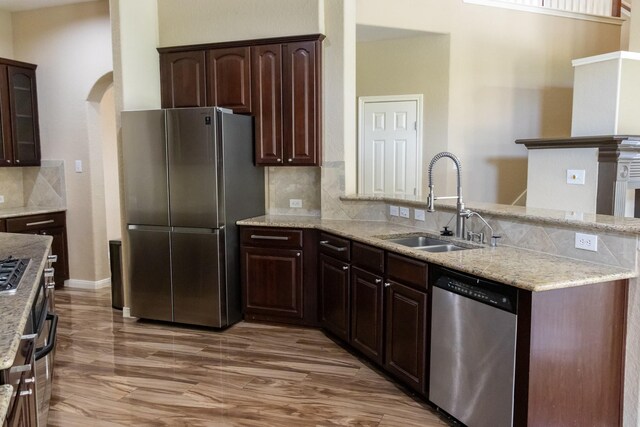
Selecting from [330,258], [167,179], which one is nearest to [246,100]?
[167,179]

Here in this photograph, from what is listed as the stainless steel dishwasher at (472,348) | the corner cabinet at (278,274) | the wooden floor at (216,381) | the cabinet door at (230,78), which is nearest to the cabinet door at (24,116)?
the wooden floor at (216,381)

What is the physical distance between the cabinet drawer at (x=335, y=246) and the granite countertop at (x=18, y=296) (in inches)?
73.2

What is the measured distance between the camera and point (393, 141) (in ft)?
21.0

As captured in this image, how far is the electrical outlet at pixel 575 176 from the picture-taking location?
5.10m

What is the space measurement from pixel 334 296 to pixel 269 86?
1873 millimetres

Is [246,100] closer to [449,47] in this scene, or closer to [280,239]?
[280,239]

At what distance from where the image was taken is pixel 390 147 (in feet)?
21.1

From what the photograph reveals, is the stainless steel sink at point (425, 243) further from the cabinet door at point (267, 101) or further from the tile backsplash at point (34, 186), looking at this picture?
the tile backsplash at point (34, 186)

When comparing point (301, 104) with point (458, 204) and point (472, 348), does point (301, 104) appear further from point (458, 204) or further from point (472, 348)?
point (472, 348)

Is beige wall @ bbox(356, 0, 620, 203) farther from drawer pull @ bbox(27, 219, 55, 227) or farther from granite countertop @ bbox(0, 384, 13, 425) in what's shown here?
granite countertop @ bbox(0, 384, 13, 425)

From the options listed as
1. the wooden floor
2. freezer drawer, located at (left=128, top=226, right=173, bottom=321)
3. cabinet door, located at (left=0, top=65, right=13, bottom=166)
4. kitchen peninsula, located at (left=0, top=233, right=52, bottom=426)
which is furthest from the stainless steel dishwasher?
cabinet door, located at (left=0, top=65, right=13, bottom=166)

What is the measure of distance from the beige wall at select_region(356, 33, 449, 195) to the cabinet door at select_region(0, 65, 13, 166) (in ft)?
13.1

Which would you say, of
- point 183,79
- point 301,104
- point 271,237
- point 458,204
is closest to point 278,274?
point 271,237

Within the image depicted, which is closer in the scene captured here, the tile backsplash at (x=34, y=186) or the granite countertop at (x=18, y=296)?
the granite countertop at (x=18, y=296)
